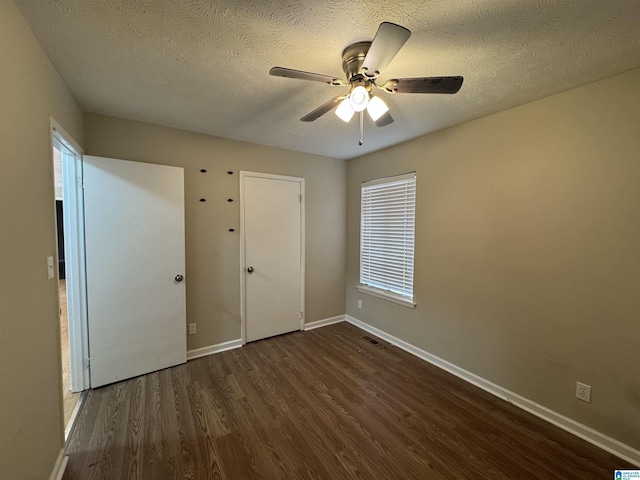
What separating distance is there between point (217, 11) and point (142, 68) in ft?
2.62

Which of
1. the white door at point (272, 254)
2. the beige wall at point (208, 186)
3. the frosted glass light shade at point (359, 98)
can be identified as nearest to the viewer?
the frosted glass light shade at point (359, 98)

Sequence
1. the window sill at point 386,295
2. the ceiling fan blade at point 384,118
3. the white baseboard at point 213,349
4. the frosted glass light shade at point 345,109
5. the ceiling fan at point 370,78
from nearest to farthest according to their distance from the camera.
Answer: the ceiling fan at point 370,78 → the frosted glass light shade at point 345,109 → the ceiling fan blade at point 384,118 → the white baseboard at point 213,349 → the window sill at point 386,295

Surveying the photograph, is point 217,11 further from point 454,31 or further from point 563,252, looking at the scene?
point 563,252

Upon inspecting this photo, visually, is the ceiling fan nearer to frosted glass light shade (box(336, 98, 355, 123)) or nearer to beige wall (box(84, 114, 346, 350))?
frosted glass light shade (box(336, 98, 355, 123))

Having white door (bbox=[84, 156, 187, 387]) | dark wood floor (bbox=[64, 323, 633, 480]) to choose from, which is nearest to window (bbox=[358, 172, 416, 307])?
dark wood floor (bbox=[64, 323, 633, 480])

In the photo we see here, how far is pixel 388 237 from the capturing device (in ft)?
10.8

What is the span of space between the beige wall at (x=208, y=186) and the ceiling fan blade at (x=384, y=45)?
2.12 m

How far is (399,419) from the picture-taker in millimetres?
1967

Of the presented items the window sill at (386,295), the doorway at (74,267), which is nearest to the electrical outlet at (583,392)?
the window sill at (386,295)

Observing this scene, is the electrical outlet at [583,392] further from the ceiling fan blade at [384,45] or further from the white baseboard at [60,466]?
the white baseboard at [60,466]

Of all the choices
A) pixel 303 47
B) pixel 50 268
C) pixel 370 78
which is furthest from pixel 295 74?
pixel 50 268

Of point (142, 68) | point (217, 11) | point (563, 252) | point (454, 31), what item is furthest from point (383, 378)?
point (142, 68)

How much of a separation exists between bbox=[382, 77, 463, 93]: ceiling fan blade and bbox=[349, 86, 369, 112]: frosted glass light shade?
0.12m

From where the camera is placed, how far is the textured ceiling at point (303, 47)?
119cm
